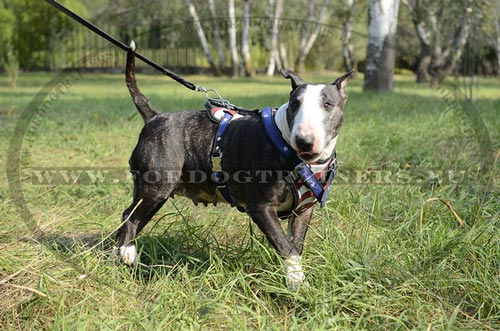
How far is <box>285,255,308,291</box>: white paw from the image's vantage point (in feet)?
8.93

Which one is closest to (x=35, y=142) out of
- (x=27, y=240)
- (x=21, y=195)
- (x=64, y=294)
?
(x=21, y=195)

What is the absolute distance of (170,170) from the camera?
3193 millimetres

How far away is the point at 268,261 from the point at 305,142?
2.61 ft

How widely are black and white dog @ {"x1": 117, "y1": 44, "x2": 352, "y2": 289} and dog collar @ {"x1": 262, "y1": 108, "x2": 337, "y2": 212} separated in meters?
0.02

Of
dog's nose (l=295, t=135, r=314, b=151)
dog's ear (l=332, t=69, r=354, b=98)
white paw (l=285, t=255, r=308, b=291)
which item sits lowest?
white paw (l=285, t=255, r=308, b=291)

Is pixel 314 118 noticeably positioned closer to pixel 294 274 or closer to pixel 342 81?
pixel 342 81

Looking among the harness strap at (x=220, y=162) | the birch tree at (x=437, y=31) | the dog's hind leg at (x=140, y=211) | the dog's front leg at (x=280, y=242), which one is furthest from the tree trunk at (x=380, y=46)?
the dog's front leg at (x=280, y=242)

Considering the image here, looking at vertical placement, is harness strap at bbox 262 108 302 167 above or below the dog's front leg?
above

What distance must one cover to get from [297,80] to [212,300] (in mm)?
1221

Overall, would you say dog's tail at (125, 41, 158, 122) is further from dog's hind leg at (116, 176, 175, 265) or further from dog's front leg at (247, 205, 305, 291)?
dog's front leg at (247, 205, 305, 291)

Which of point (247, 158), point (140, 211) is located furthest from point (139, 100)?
point (247, 158)

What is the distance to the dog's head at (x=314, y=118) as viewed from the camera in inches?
98.5

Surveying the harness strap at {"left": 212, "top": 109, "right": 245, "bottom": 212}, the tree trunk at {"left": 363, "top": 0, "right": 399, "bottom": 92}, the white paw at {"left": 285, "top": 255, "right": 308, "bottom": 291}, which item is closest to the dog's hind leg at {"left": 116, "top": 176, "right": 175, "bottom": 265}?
the harness strap at {"left": 212, "top": 109, "right": 245, "bottom": 212}

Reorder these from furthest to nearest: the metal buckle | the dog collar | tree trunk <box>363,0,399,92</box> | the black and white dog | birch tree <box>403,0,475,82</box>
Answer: birch tree <box>403,0,475,82</box>, tree trunk <box>363,0,399,92</box>, the metal buckle, the dog collar, the black and white dog
